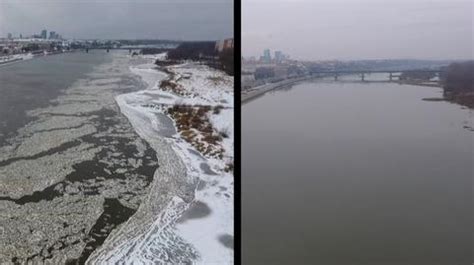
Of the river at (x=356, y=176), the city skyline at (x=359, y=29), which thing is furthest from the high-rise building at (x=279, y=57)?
the river at (x=356, y=176)

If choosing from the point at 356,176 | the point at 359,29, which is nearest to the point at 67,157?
the point at 356,176

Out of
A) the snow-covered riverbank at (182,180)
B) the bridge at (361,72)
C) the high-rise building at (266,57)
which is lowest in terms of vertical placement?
the snow-covered riverbank at (182,180)

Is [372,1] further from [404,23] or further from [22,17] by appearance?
[22,17]

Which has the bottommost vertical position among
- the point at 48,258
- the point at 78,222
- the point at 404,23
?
the point at 48,258

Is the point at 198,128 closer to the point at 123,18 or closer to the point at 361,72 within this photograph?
the point at 123,18

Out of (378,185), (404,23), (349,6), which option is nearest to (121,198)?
(378,185)

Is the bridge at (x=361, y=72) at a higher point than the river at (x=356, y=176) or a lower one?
higher

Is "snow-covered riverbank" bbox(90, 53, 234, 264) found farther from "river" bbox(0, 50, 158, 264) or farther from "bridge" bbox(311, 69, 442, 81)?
"bridge" bbox(311, 69, 442, 81)

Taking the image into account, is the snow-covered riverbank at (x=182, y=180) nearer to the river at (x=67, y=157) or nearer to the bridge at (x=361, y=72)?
the river at (x=67, y=157)
